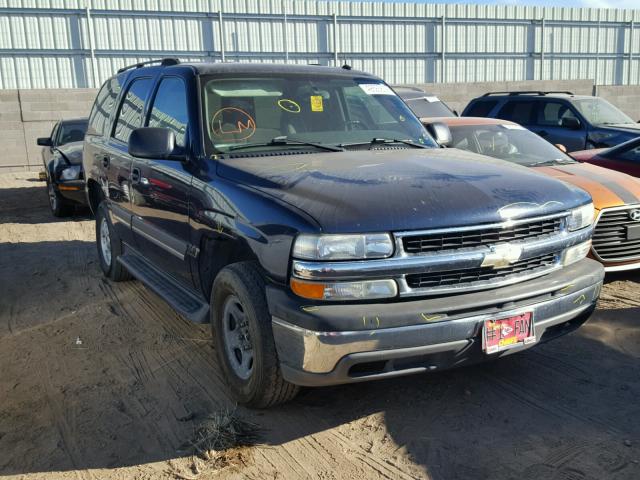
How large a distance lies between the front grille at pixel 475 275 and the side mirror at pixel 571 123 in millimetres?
Result: 8257

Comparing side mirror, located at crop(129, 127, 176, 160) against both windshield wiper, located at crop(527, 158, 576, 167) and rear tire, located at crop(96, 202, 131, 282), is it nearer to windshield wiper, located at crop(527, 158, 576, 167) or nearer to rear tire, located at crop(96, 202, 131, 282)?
rear tire, located at crop(96, 202, 131, 282)

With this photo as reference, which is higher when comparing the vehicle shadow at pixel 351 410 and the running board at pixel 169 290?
the running board at pixel 169 290

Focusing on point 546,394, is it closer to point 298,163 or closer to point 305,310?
point 305,310

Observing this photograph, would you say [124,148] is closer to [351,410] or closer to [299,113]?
[299,113]

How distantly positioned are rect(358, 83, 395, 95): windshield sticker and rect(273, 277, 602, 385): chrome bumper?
7.71 ft

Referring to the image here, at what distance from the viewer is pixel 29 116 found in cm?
1816

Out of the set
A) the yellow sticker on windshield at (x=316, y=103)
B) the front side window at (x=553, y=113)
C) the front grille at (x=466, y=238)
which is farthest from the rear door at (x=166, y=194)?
the front side window at (x=553, y=113)

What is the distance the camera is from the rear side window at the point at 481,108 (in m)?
12.0

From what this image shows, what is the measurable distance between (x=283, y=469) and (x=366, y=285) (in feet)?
3.25

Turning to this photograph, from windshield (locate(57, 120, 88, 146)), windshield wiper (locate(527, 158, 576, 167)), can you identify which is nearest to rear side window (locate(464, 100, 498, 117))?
windshield wiper (locate(527, 158, 576, 167))

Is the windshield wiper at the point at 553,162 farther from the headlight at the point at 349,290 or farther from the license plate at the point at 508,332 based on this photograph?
the headlight at the point at 349,290

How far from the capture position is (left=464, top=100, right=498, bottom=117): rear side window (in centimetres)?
1202

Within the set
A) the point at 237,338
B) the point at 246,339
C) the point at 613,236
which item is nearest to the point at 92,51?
the point at 613,236

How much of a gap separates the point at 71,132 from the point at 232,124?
864 centimetres
